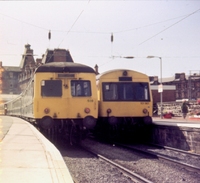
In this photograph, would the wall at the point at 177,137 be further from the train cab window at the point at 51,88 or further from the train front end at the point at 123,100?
the train cab window at the point at 51,88

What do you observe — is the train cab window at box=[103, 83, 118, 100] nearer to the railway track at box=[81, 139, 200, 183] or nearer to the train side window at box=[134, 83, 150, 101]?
the train side window at box=[134, 83, 150, 101]

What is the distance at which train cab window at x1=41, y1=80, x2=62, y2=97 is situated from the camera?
12.1 metres

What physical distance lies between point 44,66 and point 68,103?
1.64 metres

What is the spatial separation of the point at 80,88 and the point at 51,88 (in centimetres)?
105

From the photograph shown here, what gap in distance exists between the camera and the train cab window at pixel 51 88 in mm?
12055

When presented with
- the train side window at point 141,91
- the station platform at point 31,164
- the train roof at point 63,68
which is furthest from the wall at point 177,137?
the station platform at point 31,164

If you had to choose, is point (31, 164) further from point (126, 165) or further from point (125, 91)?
point (125, 91)

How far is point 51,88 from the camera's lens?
1215cm

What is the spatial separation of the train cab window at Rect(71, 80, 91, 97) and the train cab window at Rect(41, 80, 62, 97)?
1.56 ft

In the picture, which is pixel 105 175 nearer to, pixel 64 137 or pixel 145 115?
pixel 64 137

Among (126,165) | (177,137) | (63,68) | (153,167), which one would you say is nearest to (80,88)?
(63,68)

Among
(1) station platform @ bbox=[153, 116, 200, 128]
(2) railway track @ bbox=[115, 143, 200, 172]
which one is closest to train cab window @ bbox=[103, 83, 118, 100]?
(1) station platform @ bbox=[153, 116, 200, 128]

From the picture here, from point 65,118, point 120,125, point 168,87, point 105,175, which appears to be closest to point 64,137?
point 65,118

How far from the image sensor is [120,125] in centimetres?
1395
